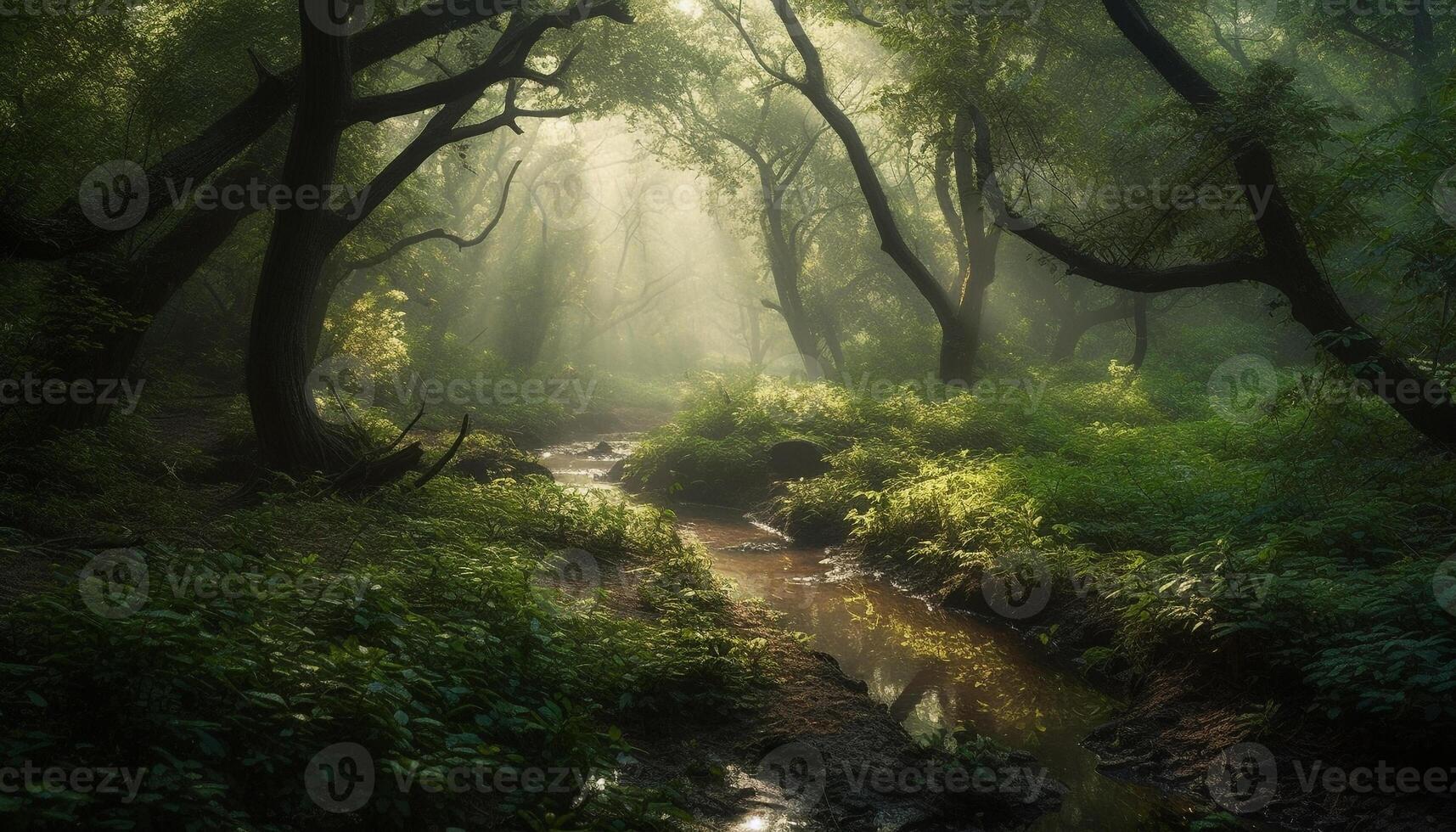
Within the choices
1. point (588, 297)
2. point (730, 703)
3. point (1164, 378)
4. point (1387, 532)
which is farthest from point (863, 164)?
point (588, 297)

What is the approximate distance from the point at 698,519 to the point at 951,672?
26.4 ft

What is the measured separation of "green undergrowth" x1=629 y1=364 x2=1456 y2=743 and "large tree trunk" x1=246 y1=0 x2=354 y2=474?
7554 millimetres

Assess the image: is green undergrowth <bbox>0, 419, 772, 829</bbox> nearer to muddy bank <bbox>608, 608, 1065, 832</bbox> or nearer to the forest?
the forest

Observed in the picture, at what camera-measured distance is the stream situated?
534cm

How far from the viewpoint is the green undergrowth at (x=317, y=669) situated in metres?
3.15

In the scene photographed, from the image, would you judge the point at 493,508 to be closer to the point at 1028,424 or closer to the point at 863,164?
the point at 863,164

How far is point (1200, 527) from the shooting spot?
324 inches

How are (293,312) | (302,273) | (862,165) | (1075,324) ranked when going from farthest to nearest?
(1075,324) < (862,165) < (302,273) < (293,312)

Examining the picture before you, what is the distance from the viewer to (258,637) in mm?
3859

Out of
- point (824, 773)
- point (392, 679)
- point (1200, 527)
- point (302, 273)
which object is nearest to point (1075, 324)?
point (1200, 527)

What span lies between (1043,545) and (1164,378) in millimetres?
18473

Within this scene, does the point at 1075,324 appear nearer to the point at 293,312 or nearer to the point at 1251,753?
the point at 1251,753

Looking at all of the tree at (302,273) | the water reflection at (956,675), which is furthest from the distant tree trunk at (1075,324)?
the tree at (302,273)

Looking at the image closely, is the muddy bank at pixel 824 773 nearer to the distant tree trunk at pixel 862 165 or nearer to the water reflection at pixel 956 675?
the water reflection at pixel 956 675
